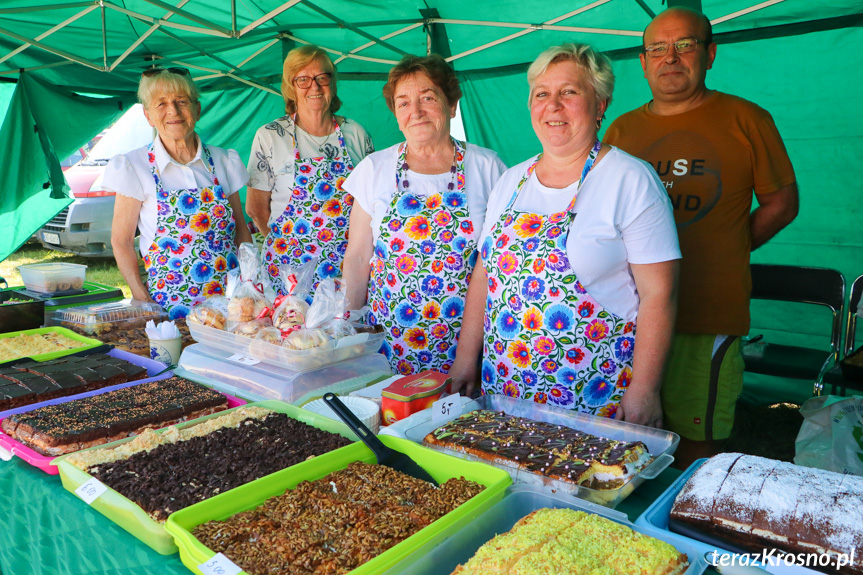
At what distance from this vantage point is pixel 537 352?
216 cm

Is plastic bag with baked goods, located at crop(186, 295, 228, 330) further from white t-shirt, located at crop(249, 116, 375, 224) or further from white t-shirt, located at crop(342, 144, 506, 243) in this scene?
white t-shirt, located at crop(249, 116, 375, 224)

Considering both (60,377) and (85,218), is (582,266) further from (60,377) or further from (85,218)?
(85,218)

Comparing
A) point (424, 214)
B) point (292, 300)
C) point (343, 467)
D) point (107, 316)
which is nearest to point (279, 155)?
point (107, 316)

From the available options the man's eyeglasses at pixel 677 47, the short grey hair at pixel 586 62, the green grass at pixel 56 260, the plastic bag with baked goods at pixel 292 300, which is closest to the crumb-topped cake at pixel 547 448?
the plastic bag with baked goods at pixel 292 300

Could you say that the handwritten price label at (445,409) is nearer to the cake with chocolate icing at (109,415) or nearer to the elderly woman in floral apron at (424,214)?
the cake with chocolate icing at (109,415)

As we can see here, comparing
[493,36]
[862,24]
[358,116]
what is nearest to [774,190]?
[862,24]

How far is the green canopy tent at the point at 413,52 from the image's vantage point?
415 centimetres

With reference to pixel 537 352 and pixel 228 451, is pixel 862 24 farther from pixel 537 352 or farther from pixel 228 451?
pixel 228 451

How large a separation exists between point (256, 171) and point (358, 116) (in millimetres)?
3372

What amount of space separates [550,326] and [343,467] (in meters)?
0.91

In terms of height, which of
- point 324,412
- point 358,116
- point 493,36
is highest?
point 493,36

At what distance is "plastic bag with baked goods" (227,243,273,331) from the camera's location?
7.40ft

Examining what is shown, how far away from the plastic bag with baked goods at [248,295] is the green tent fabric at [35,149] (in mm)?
5579

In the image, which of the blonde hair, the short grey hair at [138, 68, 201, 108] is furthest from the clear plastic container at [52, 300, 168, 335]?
the blonde hair
